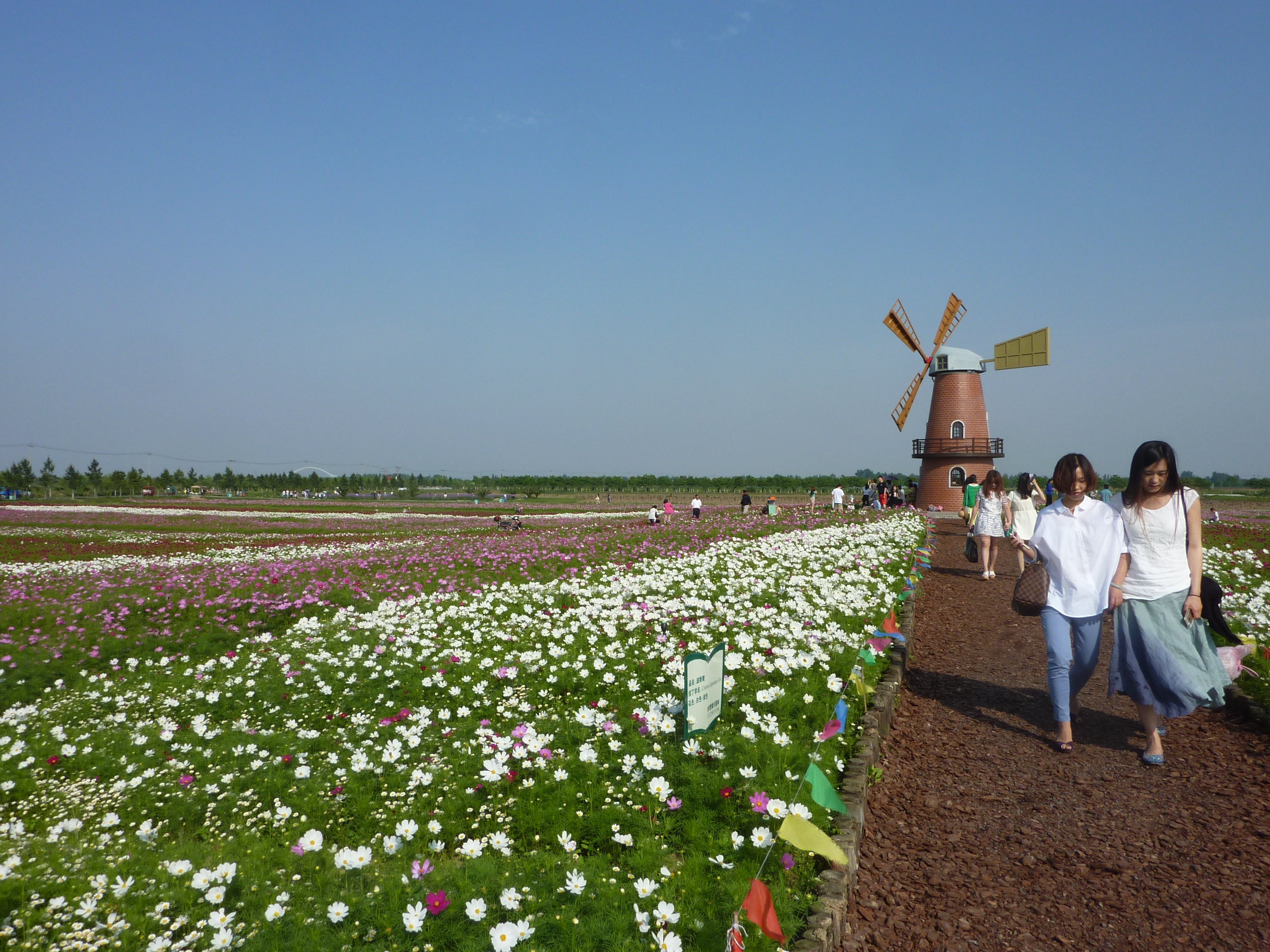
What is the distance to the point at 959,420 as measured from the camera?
36062 millimetres

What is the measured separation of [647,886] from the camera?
3.47 metres

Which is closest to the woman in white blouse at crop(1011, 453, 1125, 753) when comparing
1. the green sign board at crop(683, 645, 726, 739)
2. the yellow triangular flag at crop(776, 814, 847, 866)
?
the green sign board at crop(683, 645, 726, 739)

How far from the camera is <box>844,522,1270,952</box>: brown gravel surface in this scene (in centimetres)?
370

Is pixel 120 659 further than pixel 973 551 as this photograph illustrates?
No

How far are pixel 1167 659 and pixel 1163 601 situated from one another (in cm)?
42

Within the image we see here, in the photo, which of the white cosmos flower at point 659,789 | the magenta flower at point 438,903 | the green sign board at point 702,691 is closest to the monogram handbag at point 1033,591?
the green sign board at point 702,691

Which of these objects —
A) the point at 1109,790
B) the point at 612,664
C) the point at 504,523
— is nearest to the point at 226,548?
the point at 504,523

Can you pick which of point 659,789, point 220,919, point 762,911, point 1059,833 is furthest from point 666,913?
point 1059,833

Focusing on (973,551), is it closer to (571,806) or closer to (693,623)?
(693,623)

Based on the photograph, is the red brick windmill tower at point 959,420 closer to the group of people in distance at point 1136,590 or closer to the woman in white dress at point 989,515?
the woman in white dress at point 989,515

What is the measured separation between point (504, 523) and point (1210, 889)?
1081 inches

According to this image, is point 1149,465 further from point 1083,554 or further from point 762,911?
point 762,911

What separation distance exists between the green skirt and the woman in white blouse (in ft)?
0.70

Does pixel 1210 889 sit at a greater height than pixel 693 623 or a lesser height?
lesser
